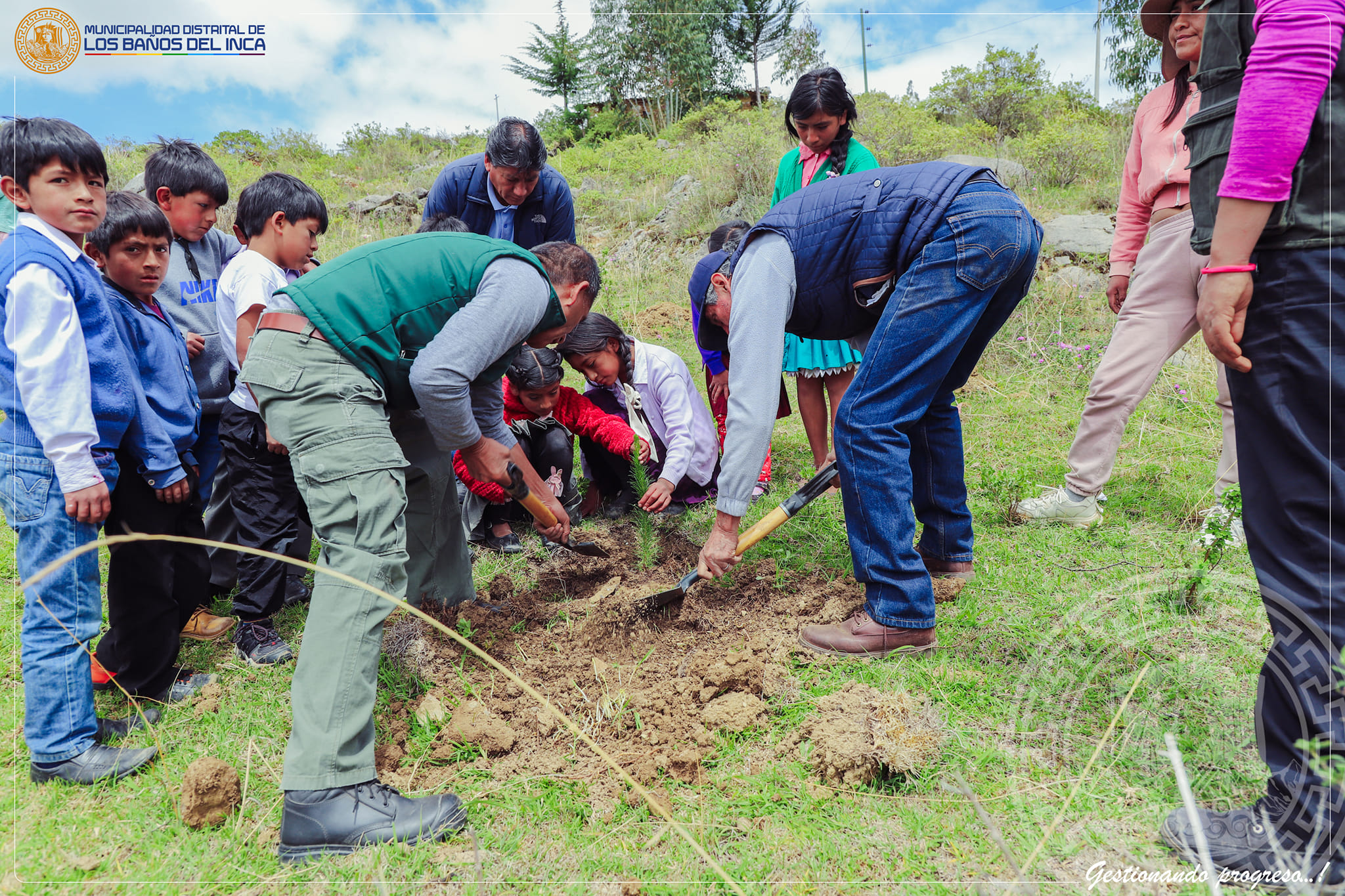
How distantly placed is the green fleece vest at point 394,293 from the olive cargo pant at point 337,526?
0.08m

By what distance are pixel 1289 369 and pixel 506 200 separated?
3.59 m

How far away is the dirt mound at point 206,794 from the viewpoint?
1952mm

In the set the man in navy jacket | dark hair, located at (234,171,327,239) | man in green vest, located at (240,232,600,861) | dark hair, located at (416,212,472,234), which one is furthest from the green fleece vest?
the man in navy jacket

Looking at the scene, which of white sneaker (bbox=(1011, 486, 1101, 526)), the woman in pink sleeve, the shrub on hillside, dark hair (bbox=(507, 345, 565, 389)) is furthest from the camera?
the shrub on hillside

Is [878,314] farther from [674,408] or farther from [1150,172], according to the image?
[1150,172]

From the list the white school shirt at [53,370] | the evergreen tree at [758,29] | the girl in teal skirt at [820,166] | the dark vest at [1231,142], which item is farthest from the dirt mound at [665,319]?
the evergreen tree at [758,29]

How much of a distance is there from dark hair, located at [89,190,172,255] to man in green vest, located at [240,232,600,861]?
79cm

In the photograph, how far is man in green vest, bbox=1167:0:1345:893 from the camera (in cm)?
147

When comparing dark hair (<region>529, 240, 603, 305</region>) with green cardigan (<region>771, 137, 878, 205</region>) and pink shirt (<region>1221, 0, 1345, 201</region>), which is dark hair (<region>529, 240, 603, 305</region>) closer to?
green cardigan (<region>771, 137, 878, 205</region>)

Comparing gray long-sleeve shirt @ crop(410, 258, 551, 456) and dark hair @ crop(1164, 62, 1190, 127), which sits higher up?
dark hair @ crop(1164, 62, 1190, 127)

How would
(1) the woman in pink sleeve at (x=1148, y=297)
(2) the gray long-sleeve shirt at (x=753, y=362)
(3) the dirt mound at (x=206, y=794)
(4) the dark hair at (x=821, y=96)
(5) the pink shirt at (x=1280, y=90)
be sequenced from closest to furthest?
(5) the pink shirt at (x=1280, y=90), (3) the dirt mound at (x=206, y=794), (2) the gray long-sleeve shirt at (x=753, y=362), (1) the woman in pink sleeve at (x=1148, y=297), (4) the dark hair at (x=821, y=96)

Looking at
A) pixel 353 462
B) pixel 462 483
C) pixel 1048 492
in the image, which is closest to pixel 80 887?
pixel 353 462

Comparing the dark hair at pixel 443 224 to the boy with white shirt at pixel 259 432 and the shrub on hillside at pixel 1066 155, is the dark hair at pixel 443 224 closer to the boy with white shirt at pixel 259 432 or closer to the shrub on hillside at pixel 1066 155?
the boy with white shirt at pixel 259 432

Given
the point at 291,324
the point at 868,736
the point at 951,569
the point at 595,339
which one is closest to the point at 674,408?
the point at 595,339
